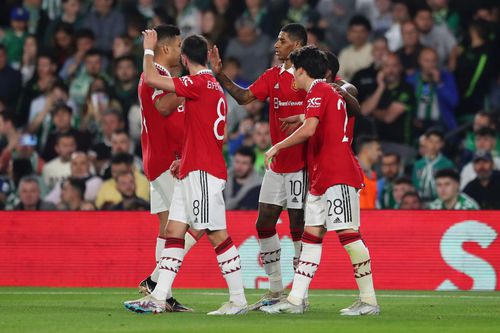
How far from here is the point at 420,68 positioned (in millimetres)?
18141

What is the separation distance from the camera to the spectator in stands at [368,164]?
1584 cm

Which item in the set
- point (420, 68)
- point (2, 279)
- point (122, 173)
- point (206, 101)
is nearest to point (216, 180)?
point (206, 101)

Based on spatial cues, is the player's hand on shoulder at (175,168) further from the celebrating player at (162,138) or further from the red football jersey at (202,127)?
the celebrating player at (162,138)

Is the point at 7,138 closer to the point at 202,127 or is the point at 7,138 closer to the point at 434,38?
the point at 434,38

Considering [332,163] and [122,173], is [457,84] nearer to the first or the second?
[122,173]

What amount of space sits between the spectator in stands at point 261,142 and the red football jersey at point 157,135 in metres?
6.02

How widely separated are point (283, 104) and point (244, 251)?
389 centimetres

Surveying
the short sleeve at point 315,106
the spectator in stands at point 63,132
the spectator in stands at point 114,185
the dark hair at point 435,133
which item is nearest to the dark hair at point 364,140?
the dark hair at point 435,133

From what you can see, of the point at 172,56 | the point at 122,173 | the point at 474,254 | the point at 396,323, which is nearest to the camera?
the point at 396,323

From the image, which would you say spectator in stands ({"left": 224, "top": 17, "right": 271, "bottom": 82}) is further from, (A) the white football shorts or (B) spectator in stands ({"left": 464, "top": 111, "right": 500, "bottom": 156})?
(A) the white football shorts

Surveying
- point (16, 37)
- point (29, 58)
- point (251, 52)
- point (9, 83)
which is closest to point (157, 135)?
point (251, 52)

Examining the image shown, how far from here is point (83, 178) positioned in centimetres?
1745

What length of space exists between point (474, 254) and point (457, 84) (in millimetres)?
4564

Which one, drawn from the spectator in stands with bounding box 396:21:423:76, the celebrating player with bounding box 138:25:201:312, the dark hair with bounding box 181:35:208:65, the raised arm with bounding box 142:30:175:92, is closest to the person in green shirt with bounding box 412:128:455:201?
the spectator in stands with bounding box 396:21:423:76
